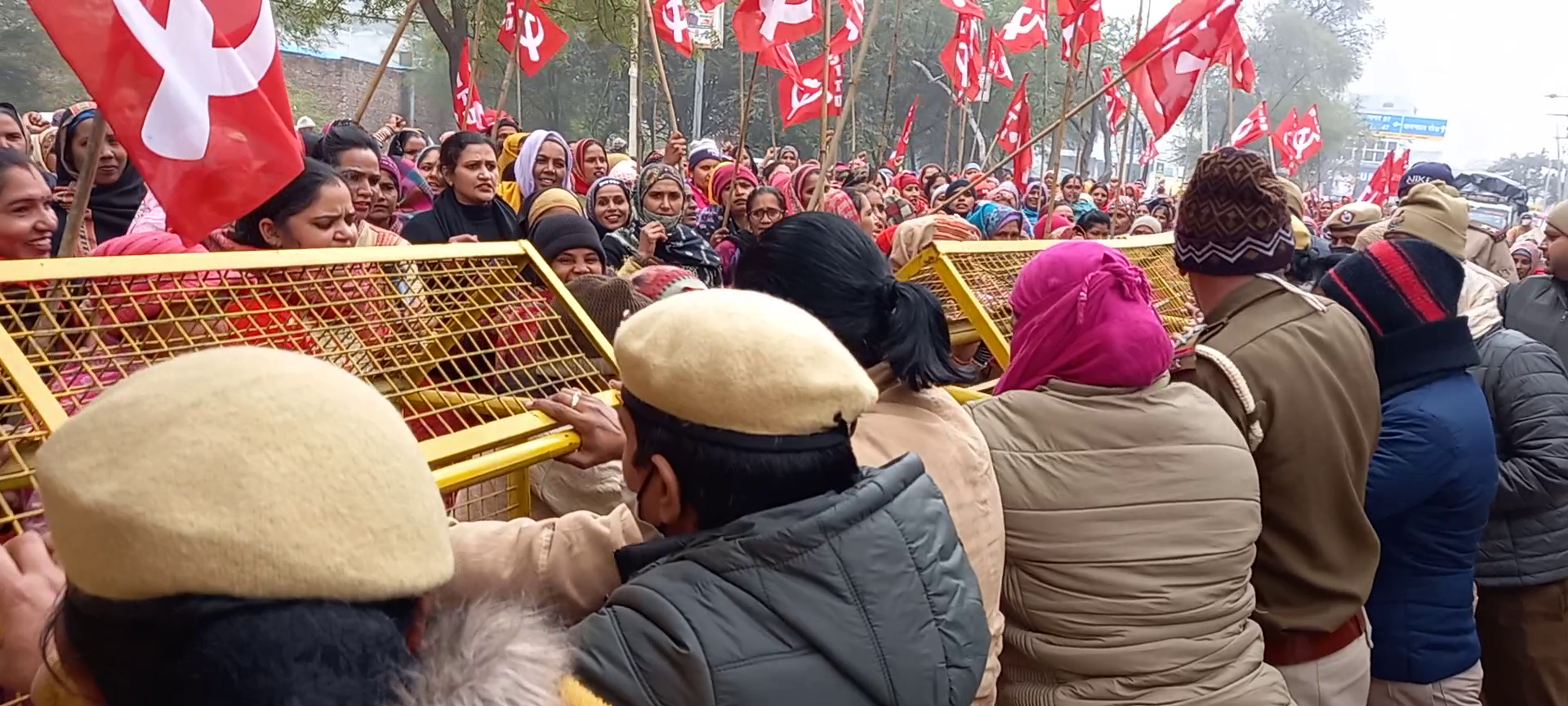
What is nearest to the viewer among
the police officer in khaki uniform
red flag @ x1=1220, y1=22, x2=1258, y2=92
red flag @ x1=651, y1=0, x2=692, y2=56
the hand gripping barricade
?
the police officer in khaki uniform

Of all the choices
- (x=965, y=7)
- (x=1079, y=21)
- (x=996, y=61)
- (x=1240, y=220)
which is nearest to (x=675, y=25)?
(x=965, y=7)

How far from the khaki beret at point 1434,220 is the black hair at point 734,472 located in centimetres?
257

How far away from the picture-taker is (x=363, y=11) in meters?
18.7

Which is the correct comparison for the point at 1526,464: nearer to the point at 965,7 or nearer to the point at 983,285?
the point at 983,285

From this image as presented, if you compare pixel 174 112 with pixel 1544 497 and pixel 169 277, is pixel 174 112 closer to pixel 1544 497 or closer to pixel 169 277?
pixel 169 277

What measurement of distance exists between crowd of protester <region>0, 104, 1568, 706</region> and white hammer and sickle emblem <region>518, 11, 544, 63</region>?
5.78 metres

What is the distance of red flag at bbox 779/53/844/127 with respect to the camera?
7652 mm

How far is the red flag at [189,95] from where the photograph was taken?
176 cm

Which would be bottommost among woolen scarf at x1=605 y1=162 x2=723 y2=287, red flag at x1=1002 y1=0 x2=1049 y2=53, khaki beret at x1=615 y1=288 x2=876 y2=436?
woolen scarf at x1=605 y1=162 x2=723 y2=287

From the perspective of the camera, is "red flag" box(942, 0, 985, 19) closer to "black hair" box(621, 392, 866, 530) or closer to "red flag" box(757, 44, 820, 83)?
"red flag" box(757, 44, 820, 83)

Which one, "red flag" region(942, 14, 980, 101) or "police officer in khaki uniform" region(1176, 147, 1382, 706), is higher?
"red flag" region(942, 14, 980, 101)

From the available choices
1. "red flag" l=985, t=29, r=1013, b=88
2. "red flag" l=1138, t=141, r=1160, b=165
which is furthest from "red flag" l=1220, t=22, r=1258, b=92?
"red flag" l=985, t=29, r=1013, b=88

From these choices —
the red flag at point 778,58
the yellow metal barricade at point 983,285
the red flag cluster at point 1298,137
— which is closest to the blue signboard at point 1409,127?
the red flag cluster at point 1298,137

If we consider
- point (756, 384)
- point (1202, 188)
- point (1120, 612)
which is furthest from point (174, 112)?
point (1202, 188)
